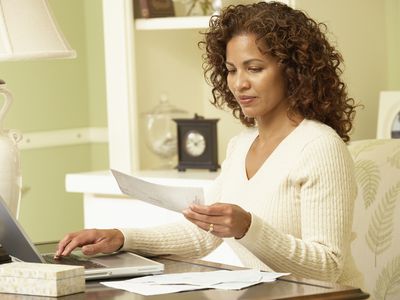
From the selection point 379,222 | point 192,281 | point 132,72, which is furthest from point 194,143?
point 192,281

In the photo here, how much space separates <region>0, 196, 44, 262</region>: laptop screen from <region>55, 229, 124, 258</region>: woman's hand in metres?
0.09

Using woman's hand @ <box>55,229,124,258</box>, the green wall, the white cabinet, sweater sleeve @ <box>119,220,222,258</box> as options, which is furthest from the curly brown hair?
the green wall

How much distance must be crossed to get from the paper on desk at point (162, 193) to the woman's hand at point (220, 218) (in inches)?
1.9

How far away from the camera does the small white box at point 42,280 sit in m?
1.75

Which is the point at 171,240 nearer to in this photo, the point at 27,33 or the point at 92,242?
the point at 92,242

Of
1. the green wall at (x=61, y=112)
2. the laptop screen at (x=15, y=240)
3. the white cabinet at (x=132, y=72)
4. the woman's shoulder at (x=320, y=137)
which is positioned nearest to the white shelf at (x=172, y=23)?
the white cabinet at (x=132, y=72)

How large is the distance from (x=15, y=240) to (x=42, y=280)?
1.06 ft

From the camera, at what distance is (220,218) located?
1976mm

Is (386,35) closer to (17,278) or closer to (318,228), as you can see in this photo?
(318,228)

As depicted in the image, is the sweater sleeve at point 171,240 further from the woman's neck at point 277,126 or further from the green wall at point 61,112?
the green wall at point 61,112

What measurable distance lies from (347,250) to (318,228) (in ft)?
0.34

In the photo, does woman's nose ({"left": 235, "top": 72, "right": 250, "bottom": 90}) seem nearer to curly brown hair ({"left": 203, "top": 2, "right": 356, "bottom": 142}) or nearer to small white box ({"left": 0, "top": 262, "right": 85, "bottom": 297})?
curly brown hair ({"left": 203, "top": 2, "right": 356, "bottom": 142})

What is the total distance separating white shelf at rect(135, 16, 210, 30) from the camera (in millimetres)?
3322

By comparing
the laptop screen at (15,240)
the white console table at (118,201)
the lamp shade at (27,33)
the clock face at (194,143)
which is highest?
the lamp shade at (27,33)
